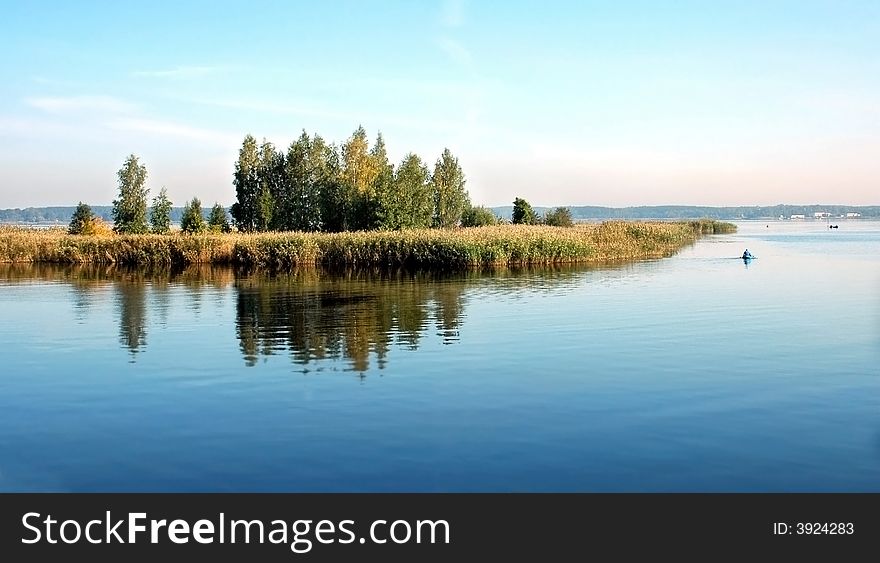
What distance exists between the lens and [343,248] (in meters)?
51.3

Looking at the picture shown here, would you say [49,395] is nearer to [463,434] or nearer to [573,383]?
[463,434]

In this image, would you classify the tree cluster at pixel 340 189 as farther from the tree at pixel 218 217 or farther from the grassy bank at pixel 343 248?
the grassy bank at pixel 343 248

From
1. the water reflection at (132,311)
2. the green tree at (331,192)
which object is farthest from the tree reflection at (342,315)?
the green tree at (331,192)

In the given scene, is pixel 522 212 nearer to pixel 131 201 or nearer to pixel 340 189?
pixel 340 189

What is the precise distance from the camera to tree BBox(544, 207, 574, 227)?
3206 inches

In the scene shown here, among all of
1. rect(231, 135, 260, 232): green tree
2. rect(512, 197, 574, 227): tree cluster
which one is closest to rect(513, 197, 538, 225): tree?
rect(512, 197, 574, 227): tree cluster

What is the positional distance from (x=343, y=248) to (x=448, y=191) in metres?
25.1

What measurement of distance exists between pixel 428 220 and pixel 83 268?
25.0 m

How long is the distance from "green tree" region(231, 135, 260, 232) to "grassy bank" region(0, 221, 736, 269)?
16.5 meters

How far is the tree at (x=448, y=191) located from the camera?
74.6 m

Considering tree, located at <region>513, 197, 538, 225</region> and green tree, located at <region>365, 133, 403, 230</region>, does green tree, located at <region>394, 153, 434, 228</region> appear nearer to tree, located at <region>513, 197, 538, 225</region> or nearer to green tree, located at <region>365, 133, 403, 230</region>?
green tree, located at <region>365, 133, 403, 230</region>
